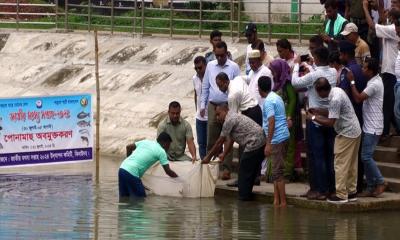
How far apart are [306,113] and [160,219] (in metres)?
2.49

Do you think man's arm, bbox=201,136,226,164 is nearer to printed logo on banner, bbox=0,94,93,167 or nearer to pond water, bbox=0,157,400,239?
pond water, bbox=0,157,400,239

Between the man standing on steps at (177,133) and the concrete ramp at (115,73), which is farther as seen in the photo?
the concrete ramp at (115,73)

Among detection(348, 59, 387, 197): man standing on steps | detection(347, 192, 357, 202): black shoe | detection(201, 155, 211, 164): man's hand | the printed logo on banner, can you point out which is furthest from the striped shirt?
the printed logo on banner

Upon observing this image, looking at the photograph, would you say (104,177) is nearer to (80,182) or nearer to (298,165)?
(80,182)

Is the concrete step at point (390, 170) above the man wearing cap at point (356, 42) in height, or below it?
below

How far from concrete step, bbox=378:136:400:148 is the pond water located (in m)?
1.74

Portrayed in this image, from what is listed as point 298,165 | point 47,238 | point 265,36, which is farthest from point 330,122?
point 265,36

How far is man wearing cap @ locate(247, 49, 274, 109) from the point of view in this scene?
1681cm

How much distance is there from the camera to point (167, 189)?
1686 cm

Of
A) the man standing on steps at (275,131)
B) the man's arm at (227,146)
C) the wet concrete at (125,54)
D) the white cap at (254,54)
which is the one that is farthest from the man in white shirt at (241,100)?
the wet concrete at (125,54)

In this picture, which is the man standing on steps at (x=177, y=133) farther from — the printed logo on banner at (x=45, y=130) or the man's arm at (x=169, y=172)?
the printed logo on banner at (x=45, y=130)

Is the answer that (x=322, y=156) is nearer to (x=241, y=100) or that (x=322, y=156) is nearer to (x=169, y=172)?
(x=241, y=100)

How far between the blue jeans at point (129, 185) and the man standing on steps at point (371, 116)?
2.98m

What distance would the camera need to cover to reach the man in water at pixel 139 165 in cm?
1655
